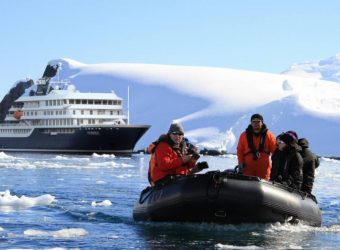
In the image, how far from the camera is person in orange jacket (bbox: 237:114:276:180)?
41.9 ft

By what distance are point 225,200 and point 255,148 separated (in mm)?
1122

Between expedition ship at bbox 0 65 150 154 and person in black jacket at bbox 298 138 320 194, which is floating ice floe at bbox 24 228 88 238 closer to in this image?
person in black jacket at bbox 298 138 320 194

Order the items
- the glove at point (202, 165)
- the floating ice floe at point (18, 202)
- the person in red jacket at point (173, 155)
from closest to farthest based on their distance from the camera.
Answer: the glove at point (202, 165) < the person in red jacket at point (173, 155) < the floating ice floe at point (18, 202)

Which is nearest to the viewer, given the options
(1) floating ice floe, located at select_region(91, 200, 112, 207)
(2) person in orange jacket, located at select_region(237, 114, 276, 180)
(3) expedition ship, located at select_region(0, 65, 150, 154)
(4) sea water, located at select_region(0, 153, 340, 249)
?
(4) sea water, located at select_region(0, 153, 340, 249)

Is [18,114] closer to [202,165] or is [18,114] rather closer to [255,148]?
[255,148]

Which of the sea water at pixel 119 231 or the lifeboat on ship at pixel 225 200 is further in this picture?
the lifeboat on ship at pixel 225 200

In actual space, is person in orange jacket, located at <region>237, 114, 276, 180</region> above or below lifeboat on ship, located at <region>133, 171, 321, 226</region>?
above

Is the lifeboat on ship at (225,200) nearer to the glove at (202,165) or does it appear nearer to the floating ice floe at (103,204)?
the glove at (202,165)

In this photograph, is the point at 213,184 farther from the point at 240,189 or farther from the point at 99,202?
the point at 99,202

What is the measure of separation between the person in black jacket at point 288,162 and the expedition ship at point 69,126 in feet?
194

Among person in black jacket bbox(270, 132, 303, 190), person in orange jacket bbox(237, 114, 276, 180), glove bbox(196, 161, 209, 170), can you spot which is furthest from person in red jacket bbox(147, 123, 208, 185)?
person in black jacket bbox(270, 132, 303, 190)

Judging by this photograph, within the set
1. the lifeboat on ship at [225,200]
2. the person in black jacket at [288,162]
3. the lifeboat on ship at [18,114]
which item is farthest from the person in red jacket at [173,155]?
the lifeboat on ship at [18,114]

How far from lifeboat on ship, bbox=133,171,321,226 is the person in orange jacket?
623 mm

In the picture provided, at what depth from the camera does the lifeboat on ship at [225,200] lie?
12.2 meters
